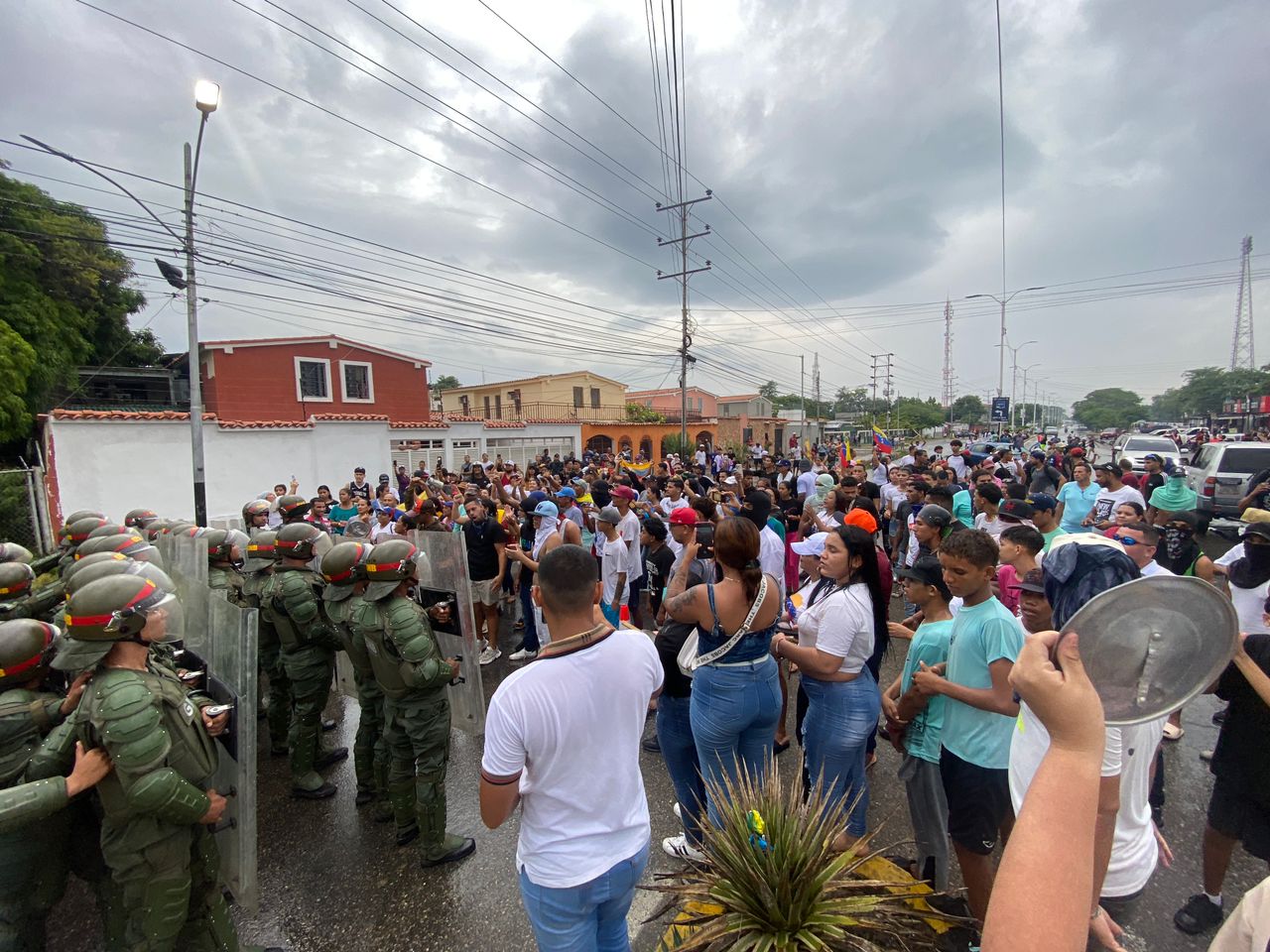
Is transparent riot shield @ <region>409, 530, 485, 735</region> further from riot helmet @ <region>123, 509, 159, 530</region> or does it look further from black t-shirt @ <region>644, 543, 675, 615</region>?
riot helmet @ <region>123, 509, 159, 530</region>

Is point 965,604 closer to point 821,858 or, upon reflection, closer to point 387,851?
point 821,858

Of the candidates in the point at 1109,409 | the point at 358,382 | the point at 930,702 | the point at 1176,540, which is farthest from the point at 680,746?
the point at 1109,409

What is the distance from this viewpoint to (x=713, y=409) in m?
52.2

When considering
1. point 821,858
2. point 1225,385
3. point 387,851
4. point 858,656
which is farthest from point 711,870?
point 1225,385

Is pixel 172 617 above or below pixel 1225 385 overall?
below

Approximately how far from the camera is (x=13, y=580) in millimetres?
3451

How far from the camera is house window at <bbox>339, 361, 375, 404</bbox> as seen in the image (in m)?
22.3

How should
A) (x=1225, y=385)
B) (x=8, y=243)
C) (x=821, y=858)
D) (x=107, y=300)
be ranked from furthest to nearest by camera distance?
(x=1225, y=385)
(x=107, y=300)
(x=8, y=243)
(x=821, y=858)

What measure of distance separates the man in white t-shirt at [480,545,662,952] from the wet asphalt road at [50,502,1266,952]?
3.96 feet

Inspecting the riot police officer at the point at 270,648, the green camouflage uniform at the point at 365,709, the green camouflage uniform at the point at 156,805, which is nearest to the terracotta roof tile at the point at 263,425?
the riot police officer at the point at 270,648

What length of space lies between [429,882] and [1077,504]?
7839 millimetres

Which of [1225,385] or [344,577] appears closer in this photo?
[344,577]

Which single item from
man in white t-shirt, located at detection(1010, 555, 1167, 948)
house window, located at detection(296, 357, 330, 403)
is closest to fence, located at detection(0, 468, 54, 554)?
house window, located at detection(296, 357, 330, 403)

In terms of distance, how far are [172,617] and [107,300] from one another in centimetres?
2722
